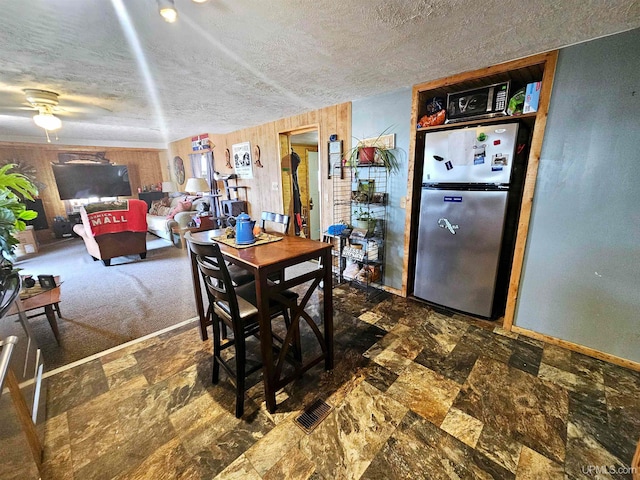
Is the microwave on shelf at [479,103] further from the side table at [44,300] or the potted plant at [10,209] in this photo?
the side table at [44,300]

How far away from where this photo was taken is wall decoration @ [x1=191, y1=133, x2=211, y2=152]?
18.3ft

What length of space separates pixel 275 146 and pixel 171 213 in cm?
335

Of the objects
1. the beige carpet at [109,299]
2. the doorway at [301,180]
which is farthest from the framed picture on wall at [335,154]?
the beige carpet at [109,299]

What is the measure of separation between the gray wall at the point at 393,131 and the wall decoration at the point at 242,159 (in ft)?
7.74

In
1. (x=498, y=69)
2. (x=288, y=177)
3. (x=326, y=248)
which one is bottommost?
(x=326, y=248)

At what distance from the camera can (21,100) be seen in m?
2.85

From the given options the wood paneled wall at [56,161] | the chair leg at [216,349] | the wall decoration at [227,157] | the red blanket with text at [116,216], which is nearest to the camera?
the chair leg at [216,349]

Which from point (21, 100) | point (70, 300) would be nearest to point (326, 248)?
point (70, 300)

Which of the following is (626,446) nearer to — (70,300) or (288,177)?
(288,177)

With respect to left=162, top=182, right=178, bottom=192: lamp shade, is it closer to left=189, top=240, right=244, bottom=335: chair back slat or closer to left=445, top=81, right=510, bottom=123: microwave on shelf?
left=189, top=240, right=244, bottom=335: chair back slat

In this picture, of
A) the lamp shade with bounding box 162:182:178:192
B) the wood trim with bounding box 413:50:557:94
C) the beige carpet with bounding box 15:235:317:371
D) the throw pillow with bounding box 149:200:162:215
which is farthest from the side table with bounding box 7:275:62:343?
the lamp shade with bounding box 162:182:178:192

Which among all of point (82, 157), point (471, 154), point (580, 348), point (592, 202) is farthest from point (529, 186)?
point (82, 157)

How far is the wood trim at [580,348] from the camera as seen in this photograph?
1.90m

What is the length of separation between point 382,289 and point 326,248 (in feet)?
5.82
